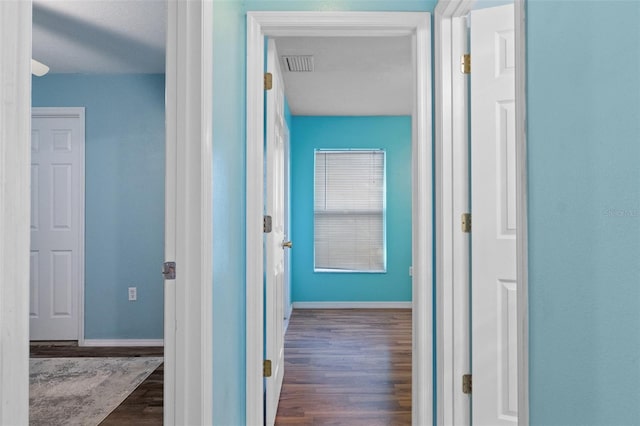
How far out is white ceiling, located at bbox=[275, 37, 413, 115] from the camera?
Answer: 3018 mm

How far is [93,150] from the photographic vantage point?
3.64 m

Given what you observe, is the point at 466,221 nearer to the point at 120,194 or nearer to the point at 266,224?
the point at 266,224

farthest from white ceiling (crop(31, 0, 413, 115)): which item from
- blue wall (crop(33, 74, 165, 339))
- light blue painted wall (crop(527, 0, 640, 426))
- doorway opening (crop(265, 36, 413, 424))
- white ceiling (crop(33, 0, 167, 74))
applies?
light blue painted wall (crop(527, 0, 640, 426))

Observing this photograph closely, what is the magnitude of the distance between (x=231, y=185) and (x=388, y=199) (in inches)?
145

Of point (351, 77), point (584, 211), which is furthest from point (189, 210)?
point (351, 77)

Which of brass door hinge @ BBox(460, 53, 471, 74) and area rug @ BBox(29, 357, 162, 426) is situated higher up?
brass door hinge @ BBox(460, 53, 471, 74)

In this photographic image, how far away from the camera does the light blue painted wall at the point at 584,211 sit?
2.38ft

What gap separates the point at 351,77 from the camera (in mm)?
3746

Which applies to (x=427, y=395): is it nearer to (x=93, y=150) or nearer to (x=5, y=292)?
(x=5, y=292)

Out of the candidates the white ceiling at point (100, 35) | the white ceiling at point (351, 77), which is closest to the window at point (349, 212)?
the white ceiling at point (351, 77)

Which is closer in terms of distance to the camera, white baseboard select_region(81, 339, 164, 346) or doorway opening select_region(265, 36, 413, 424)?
white baseboard select_region(81, 339, 164, 346)

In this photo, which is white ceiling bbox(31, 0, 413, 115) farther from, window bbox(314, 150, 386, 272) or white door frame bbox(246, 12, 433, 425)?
window bbox(314, 150, 386, 272)

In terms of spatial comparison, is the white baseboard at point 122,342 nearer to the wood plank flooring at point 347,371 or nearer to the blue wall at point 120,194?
the blue wall at point 120,194

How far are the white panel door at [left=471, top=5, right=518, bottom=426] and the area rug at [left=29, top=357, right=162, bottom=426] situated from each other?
2.05 meters
